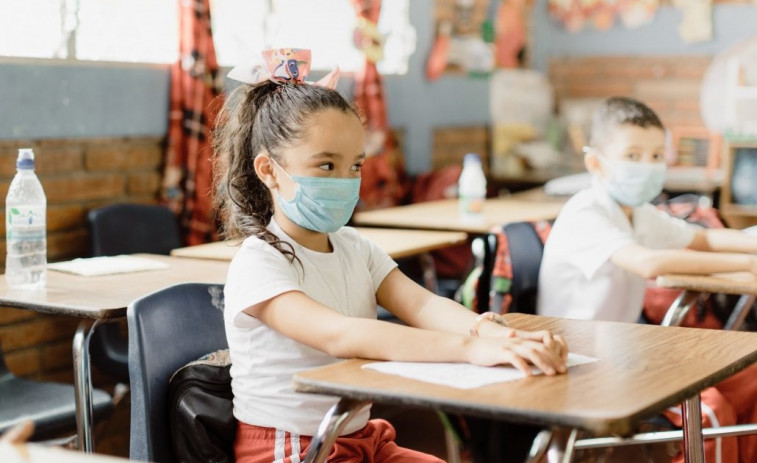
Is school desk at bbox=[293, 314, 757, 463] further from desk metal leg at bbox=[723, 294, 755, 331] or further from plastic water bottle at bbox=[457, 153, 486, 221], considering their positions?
plastic water bottle at bbox=[457, 153, 486, 221]

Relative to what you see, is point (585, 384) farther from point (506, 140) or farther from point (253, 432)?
point (506, 140)

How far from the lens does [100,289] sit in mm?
2412

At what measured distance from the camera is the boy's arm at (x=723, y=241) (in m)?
2.84

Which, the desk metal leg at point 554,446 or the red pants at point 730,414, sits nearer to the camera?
the desk metal leg at point 554,446

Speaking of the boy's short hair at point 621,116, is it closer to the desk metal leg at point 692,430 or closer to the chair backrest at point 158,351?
the desk metal leg at point 692,430

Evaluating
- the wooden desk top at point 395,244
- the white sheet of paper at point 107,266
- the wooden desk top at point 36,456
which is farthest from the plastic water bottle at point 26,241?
the wooden desk top at point 36,456

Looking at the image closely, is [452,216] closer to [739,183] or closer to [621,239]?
[621,239]

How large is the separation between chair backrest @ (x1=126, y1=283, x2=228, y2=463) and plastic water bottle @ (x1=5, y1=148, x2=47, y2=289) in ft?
2.22

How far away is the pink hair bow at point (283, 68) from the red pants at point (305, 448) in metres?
0.62

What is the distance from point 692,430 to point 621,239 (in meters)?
0.76

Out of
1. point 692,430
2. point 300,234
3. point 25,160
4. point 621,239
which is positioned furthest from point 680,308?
point 25,160

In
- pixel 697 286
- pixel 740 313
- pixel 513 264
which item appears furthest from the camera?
pixel 740 313

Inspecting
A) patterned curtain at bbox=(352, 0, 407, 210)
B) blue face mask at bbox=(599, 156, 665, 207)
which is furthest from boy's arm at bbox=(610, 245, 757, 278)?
patterned curtain at bbox=(352, 0, 407, 210)

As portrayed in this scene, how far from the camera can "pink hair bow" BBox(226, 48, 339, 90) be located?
1904mm
